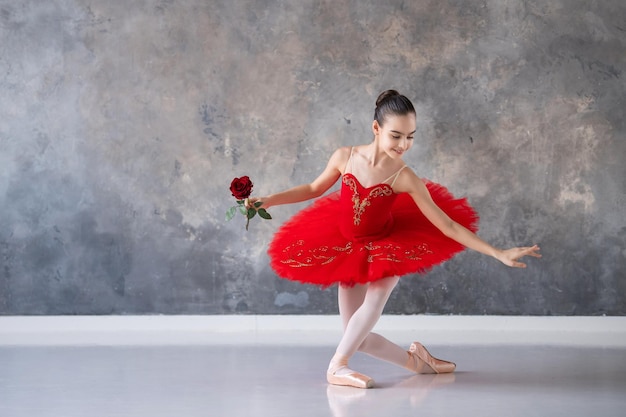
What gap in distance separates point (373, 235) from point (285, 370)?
26.8 inches

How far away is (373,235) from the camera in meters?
3.22

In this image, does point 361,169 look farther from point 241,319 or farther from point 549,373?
point 241,319

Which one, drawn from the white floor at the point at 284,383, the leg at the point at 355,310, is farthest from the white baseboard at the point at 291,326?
the leg at the point at 355,310

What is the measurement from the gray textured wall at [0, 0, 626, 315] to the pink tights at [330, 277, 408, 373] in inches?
58.8

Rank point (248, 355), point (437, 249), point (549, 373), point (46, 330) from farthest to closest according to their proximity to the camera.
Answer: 1. point (46, 330)
2. point (248, 355)
3. point (549, 373)
4. point (437, 249)

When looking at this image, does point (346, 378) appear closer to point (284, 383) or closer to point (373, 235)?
point (284, 383)

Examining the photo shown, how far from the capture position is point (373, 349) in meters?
3.23

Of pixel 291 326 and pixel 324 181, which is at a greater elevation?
pixel 324 181

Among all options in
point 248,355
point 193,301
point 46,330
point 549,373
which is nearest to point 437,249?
point 549,373

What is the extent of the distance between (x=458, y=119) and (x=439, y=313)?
105cm

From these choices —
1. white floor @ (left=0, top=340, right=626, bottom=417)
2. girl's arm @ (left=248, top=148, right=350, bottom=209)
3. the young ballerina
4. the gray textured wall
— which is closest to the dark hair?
the young ballerina

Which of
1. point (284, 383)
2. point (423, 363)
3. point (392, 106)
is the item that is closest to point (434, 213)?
point (392, 106)

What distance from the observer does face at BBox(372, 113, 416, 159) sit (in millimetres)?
3145

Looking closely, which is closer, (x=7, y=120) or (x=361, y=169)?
(x=361, y=169)
